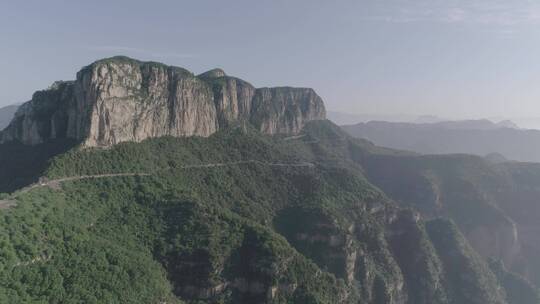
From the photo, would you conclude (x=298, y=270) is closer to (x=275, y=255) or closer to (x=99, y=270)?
(x=275, y=255)

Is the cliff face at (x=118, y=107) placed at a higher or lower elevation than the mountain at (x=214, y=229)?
higher

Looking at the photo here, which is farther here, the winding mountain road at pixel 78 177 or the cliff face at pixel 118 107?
the cliff face at pixel 118 107

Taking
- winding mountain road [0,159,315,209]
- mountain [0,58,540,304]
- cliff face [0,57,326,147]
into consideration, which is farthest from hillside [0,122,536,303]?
cliff face [0,57,326,147]

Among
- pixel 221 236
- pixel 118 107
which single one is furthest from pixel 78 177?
pixel 221 236

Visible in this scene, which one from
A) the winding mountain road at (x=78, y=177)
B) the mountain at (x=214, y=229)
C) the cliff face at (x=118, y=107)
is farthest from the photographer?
the cliff face at (x=118, y=107)

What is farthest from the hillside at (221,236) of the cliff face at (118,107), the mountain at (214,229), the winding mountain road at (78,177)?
the cliff face at (118,107)

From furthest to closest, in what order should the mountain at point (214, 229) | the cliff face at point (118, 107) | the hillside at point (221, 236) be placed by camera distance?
the cliff face at point (118, 107)
the mountain at point (214, 229)
the hillside at point (221, 236)

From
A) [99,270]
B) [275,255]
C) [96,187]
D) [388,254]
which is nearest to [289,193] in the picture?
[388,254]

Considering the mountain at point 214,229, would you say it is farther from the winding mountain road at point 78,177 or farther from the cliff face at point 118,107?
the cliff face at point 118,107

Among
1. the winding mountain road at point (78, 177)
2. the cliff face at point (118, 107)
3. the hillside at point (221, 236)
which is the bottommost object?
the hillside at point (221, 236)
